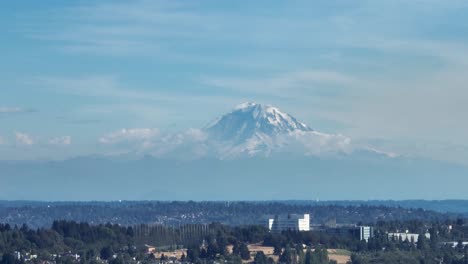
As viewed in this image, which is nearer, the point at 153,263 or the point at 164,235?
the point at 153,263

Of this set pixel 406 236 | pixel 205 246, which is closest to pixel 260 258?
pixel 205 246

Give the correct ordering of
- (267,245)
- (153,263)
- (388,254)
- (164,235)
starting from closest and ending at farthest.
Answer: (153,263) < (388,254) < (267,245) < (164,235)

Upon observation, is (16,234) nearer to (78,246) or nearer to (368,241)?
(78,246)

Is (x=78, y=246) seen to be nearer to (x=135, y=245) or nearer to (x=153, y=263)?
(x=135, y=245)

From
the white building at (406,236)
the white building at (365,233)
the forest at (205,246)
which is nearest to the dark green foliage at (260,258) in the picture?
the forest at (205,246)

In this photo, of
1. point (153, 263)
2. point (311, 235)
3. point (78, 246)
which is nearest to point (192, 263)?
point (153, 263)

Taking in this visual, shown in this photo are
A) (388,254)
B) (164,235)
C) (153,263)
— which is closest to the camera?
(153,263)

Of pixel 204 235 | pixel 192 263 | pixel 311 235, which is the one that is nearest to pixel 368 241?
pixel 311 235

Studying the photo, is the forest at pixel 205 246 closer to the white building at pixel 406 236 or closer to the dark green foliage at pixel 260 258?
the dark green foliage at pixel 260 258

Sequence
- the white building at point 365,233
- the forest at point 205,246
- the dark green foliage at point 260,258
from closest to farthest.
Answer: the dark green foliage at point 260,258 → the forest at point 205,246 → the white building at point 365,233
